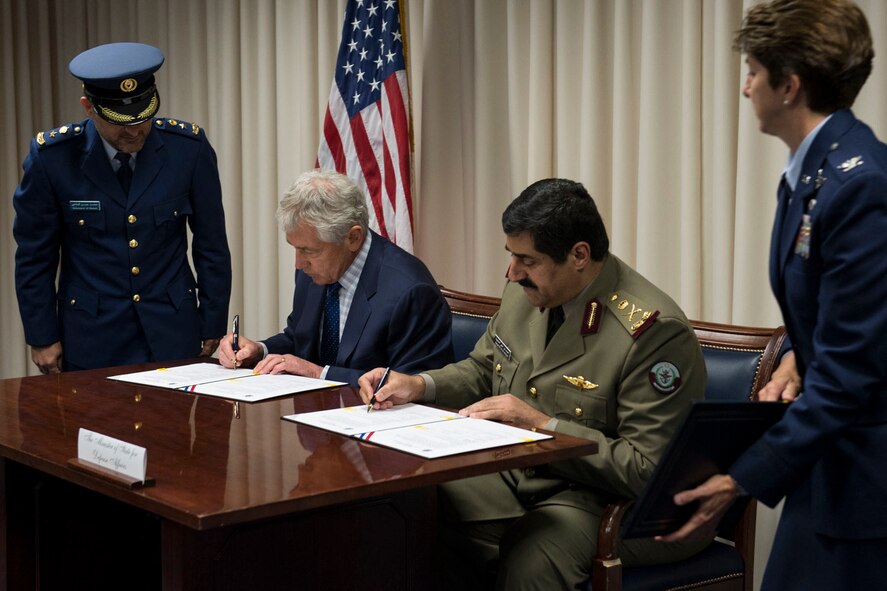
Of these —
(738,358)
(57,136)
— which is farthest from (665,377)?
(57,136)

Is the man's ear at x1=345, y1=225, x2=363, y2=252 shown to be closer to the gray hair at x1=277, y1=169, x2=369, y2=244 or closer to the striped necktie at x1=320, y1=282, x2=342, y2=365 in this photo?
the gray hair at x1=277, y1=169, x2=369, y2=244

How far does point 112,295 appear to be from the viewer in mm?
3480

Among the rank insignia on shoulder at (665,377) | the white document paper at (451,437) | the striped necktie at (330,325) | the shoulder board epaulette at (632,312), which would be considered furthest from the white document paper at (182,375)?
the rank insignia on shoulder at (665,377)

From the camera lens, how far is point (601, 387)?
241cm

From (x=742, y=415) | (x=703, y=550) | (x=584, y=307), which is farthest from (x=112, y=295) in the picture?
(x=742, y=415)

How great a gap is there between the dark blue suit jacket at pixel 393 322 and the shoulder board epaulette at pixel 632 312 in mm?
699

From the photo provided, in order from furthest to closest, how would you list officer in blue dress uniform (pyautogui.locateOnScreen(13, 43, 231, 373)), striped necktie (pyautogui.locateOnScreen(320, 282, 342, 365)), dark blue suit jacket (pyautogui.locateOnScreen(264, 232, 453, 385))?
officer in blue dress uniform (pyautogui.locateOnScreen(13, 43, 231, 373)), striped necktie (pyautogui.locateOnScreen(320, 282, 342, 365)), dark blue suit jacket (pyautogui.locateOnScreen(264, 232, 453, 385))

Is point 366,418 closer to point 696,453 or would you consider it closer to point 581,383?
point 581,383

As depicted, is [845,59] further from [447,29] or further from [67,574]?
[447,29]

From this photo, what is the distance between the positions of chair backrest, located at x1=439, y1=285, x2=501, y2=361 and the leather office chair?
2.60ft

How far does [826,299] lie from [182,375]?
1967 millimetres

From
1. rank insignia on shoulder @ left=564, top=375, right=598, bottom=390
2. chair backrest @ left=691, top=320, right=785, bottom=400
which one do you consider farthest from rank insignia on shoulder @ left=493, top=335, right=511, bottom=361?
chair backrest @ left=691, top=320, right=785, bottom=400

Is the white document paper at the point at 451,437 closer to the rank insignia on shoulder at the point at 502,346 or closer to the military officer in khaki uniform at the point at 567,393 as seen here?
the military officer in khaki uniform at the point at 567,393

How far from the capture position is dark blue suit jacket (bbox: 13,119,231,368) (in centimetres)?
343
